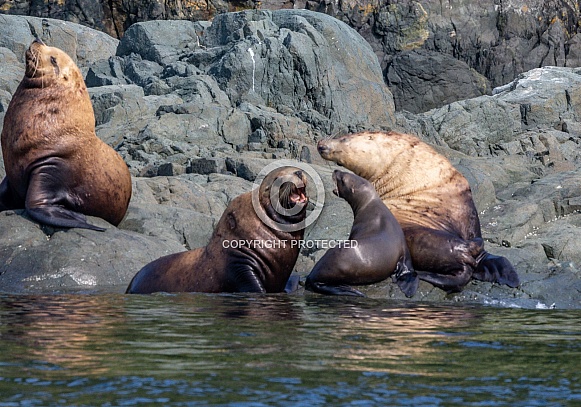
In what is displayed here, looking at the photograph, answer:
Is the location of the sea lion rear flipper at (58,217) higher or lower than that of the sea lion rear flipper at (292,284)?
higher

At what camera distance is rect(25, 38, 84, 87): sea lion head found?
437 inches

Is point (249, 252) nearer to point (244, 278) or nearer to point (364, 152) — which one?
point (244, 278)

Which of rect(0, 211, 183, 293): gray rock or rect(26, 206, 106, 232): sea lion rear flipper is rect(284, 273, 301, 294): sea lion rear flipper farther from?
rect(26, 206, 106, 232): sea lion rear flipper

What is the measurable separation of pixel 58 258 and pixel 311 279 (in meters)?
2.91

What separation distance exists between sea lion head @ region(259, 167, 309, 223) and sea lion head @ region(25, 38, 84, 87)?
3.68 m

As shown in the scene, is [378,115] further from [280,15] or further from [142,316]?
[142,316]

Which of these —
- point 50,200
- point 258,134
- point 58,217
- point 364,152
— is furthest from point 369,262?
point 258,134

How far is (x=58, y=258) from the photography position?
9.91 meters

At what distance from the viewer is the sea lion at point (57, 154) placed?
1059 centimetres

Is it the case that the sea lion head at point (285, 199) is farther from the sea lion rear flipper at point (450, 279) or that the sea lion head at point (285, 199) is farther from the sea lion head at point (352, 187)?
the sea lion rear flipper at point (450, 279)

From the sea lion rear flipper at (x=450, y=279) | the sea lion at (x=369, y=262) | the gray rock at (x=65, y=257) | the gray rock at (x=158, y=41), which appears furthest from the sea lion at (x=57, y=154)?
the gray rock at (x=158, y=41)

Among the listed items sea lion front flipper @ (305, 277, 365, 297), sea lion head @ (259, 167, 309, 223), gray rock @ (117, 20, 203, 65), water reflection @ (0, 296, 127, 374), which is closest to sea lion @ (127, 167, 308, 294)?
sea lion head @ (259, 167, 309, 223)

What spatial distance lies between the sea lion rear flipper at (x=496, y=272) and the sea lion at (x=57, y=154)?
4.26 metres

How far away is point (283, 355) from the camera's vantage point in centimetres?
497
